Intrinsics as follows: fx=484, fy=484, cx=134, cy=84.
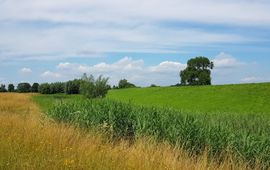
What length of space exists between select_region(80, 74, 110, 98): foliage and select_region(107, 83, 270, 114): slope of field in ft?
35.7

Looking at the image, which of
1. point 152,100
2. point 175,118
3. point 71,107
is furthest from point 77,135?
point 152,100

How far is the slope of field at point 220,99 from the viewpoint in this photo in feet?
141

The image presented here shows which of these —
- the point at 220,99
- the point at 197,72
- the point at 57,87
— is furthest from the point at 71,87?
the point at 220,99

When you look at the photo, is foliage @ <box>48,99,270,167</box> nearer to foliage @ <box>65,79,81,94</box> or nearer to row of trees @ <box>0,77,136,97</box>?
row of trees @ <box>0,77,136,97</box>

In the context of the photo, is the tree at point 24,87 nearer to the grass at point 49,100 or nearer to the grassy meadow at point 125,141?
the grass at point 49,100

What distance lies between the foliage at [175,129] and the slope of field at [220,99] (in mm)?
22116

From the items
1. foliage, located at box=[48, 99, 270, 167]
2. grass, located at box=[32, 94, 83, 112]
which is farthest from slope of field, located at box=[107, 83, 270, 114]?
foliage, located at box=[48, 99, 270, 167]

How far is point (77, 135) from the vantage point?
1285cm

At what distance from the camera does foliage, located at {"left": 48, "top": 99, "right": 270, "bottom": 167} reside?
12.3 m

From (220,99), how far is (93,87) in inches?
1033

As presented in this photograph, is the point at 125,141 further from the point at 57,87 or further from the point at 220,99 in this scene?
the point at 57,87

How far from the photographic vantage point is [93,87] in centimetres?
7100

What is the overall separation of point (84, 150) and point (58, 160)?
1470 mm

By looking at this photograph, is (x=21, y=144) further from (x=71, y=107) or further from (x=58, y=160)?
(x=71, y=107)
